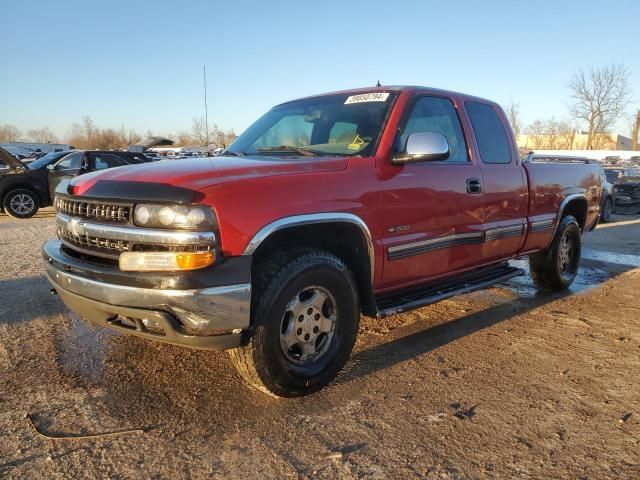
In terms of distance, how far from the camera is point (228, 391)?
3.31 m

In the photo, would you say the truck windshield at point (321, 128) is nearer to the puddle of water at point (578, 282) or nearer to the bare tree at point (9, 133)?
the puddle of water at point (578, 282)

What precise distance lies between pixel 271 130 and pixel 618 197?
600 inches

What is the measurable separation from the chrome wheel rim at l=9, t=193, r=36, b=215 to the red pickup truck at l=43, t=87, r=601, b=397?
34.4 feet

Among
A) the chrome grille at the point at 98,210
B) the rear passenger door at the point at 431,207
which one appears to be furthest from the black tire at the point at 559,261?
the chrome grille at the point at 98,210

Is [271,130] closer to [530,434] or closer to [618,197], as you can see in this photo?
[530,434]

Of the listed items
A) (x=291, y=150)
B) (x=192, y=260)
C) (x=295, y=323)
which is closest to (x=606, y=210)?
(x=291, y=150)

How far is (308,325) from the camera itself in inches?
128

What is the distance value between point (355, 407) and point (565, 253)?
412 cm

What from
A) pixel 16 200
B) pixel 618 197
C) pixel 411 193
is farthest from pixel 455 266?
pixel 618 197

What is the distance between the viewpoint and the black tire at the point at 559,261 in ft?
19.1

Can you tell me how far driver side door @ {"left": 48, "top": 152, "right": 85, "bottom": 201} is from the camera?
42.5 ft

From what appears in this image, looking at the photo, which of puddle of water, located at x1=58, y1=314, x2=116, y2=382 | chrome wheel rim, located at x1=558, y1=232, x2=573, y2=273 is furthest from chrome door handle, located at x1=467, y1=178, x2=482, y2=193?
puddle of water, located at x1=58, y1=314, x2=116, y2=382

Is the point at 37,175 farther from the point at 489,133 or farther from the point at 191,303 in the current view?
the point at 191,303

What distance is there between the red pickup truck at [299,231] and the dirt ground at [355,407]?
0.39 meters
